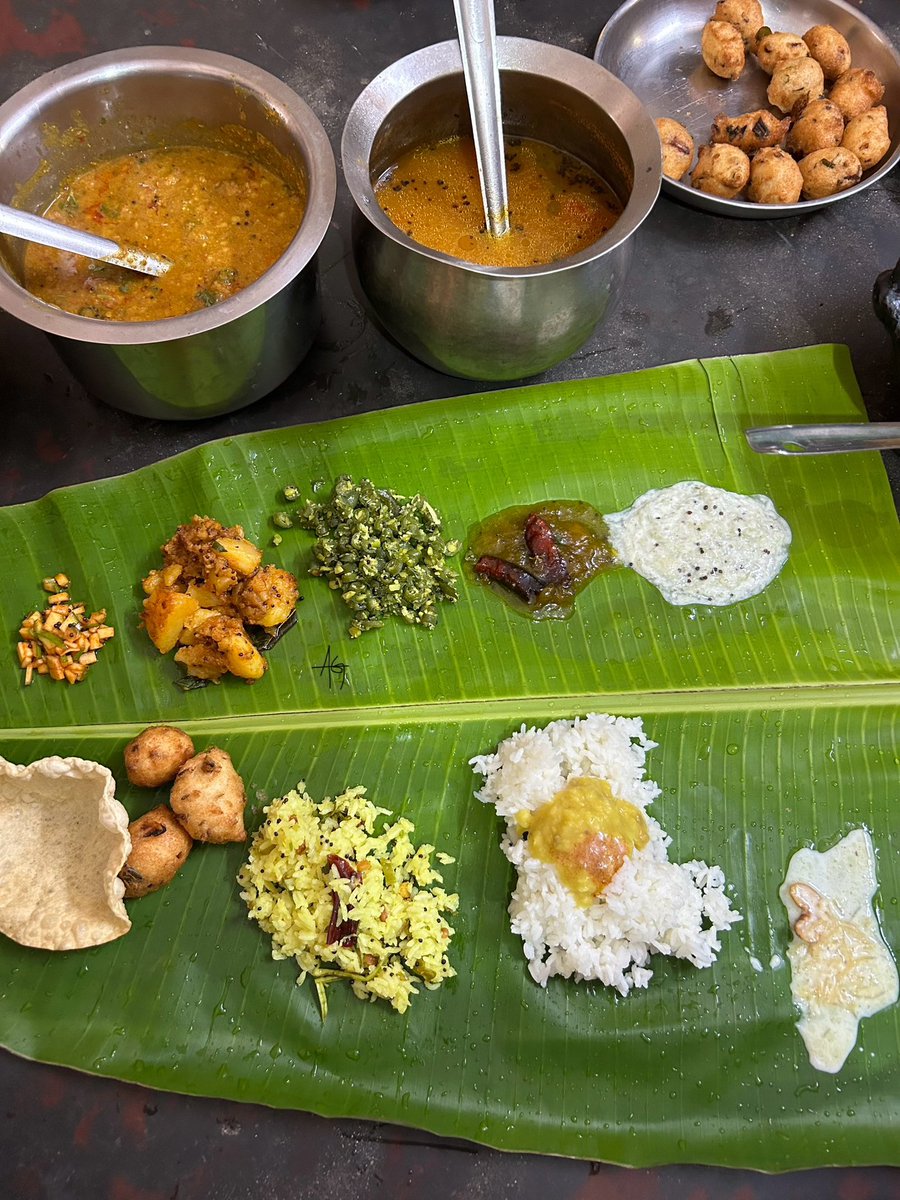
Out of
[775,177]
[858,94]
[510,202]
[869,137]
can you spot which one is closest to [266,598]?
[510,202]

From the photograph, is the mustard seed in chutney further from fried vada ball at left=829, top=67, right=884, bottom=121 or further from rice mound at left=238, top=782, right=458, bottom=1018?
fried vada ball at left=829, top=67, right=884, bottom=121

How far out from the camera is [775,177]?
4004 mm

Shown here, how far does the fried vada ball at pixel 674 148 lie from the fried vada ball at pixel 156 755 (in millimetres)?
3220

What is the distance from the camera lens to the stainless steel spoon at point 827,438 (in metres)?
3.24

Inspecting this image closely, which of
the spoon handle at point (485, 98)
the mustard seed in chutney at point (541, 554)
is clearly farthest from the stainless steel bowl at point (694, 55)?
the mustard seed in chutney at point (541, 554)

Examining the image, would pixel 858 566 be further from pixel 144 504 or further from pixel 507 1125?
pixel 144 504

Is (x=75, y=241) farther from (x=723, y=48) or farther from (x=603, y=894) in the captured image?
(x=723, y=48)

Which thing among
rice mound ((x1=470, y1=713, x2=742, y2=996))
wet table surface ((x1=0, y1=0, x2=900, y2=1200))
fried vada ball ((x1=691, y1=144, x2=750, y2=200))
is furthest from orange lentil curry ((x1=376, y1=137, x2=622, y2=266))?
rice mound ((x1=470, y1=713, x2=742, y2=996))

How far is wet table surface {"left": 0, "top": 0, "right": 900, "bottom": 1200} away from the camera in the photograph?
9.57ft

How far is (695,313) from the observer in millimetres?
4117

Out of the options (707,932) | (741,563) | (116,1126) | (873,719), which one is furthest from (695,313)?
(116,1126)

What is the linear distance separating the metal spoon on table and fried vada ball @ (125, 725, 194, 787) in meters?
1.67

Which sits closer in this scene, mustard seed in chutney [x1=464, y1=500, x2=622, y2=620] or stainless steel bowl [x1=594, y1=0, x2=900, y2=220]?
mustard seed in chutney [x1=464, y1=500, x2=622, y2=620]
